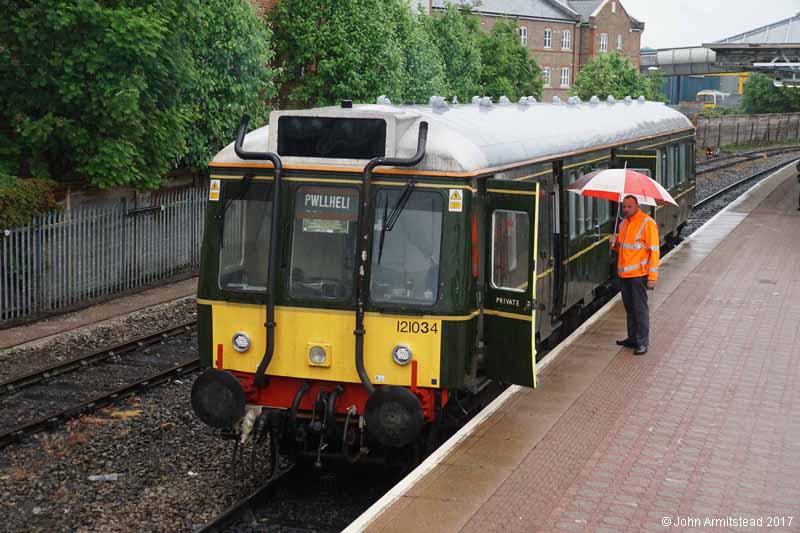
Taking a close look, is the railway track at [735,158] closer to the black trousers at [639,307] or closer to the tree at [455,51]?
the tree at [455,51]

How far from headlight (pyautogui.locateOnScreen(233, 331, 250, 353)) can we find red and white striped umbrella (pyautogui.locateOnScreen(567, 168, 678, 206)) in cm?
478

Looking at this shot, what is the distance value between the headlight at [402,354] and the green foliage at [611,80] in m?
56.1

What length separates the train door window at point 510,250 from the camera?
8906mm

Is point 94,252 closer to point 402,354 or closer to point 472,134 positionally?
point 472,134

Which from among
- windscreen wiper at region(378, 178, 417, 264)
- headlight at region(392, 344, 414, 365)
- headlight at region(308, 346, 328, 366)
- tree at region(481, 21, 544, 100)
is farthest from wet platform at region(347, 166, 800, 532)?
tree at region(481, 21, 544, 100)

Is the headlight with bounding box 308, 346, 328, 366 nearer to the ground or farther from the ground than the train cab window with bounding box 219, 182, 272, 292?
nearer to the ground

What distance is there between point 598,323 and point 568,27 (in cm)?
7540

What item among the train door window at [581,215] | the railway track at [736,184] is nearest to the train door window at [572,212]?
the train door window at [581,215]

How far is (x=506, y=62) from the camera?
5272cm

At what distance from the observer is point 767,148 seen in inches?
2562

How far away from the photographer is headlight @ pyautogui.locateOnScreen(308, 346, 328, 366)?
841 centimetres

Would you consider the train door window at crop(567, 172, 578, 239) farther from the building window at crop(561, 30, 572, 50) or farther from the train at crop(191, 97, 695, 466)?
the building window at crop(561, 30, 572, 50)

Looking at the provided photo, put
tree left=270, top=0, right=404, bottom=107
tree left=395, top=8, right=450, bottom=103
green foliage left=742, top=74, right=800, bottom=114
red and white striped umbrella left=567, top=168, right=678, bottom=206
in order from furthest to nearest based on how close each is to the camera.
Result: 1. green foliage left=742, top=74, right=800, bottom=114
2. tree left=395, top=8, right=450, bottom=103
3. tree left=270, top=0, right=404, bottom=107
4. red and white striped umbrella left=567, top=168, right=678, bottom=206

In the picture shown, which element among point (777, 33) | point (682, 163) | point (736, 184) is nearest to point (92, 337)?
point (682, 163)
